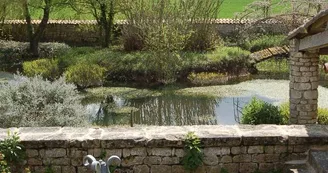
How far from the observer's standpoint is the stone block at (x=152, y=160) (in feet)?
20.1

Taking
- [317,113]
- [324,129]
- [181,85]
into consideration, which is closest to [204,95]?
[181,85]

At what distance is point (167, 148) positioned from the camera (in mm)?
6109

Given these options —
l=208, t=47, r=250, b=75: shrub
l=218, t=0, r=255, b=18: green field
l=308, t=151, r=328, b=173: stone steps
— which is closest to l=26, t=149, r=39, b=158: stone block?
l=308, t=151, r=328, b=173: stone steps

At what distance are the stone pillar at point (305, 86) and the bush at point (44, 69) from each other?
31.3ft

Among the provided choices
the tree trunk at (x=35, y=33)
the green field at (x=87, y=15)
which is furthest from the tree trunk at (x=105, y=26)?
the tree trunk at (x=35, y=33)

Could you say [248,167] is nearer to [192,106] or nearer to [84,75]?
[192,106]

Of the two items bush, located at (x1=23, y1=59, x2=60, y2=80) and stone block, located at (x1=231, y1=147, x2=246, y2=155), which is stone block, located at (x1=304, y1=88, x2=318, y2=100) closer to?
stone block, located at (x1=231, y1=147, x2=246, y2=155)

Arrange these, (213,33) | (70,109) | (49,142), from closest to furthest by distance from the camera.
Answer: (49,142)
(70,109)
(213,33)

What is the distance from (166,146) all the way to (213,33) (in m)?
14.9

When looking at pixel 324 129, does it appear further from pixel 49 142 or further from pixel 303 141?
pixel 49 142

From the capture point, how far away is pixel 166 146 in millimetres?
6090

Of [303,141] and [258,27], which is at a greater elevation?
[258,27]

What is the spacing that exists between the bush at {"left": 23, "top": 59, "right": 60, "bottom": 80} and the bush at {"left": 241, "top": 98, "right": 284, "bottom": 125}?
869 centimetres

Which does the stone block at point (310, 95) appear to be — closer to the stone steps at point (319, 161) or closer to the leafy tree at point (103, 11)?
the stone steps at point (319, 161)
